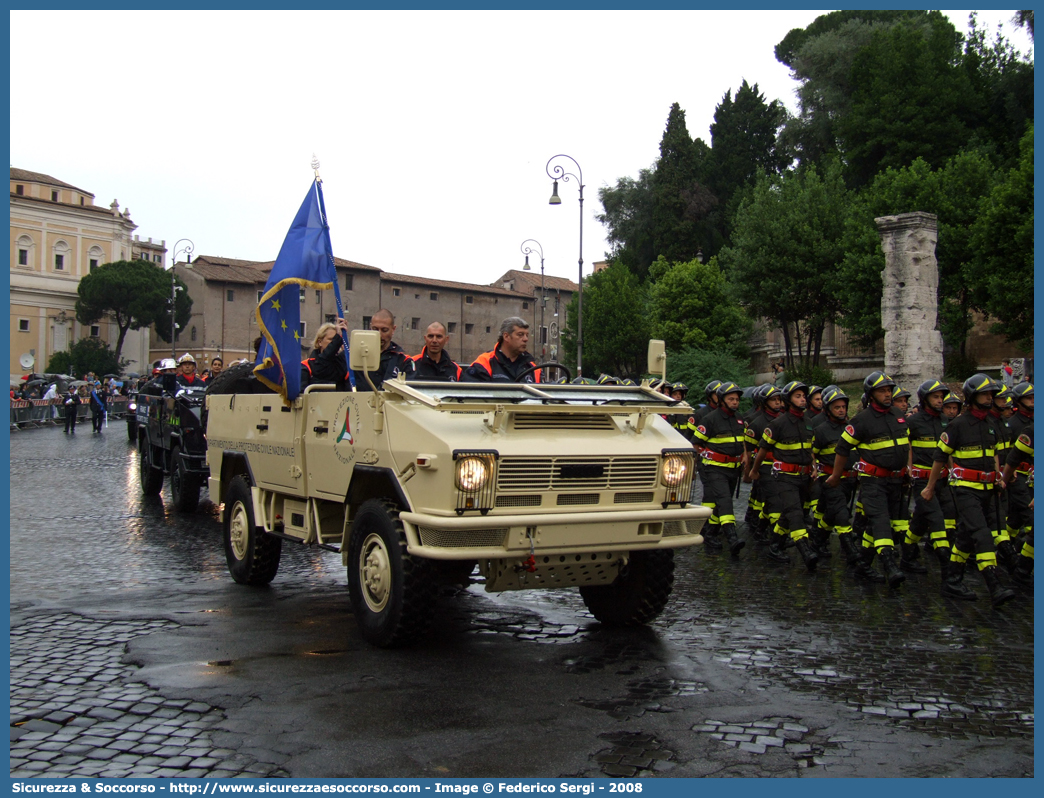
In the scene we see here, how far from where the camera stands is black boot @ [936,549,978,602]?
8.33 meters

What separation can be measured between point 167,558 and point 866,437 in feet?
21.9

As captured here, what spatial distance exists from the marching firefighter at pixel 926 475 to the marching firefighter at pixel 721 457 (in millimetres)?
1788

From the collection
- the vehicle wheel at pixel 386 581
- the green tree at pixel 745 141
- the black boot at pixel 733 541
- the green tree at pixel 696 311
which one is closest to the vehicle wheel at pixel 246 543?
the vehicle wheel at pixel 386 581

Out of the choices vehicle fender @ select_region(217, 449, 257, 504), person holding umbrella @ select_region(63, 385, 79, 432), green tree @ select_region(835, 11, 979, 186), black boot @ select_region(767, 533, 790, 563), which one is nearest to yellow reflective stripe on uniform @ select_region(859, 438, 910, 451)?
black boot @ select_region(767, 533, 790, 563)

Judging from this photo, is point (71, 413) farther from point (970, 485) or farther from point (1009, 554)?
point (970, 485)

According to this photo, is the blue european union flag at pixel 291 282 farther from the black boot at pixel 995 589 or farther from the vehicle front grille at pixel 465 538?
the black boot at pixel 995 589

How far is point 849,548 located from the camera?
9680 millimetres

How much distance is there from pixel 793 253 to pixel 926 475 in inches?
1330

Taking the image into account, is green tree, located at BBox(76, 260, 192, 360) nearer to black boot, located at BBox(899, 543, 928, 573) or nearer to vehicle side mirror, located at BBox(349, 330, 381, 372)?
black boot, located at BBox(899, 543, 928, 573)

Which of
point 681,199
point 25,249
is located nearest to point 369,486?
point 681,199

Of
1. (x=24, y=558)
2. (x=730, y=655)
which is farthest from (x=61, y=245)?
(x=730, y=655)

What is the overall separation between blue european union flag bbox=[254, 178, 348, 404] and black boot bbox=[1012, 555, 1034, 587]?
6297mm

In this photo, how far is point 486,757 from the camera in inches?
173

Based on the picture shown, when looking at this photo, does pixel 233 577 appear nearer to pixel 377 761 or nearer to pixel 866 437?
pixel 377 761
